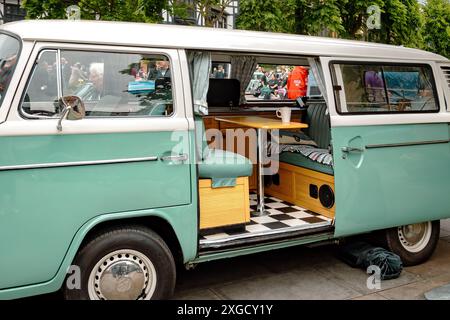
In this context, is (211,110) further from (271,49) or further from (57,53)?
(57,53)

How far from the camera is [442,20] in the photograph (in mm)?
13242

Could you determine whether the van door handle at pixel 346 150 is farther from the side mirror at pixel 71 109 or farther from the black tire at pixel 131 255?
the side mirror at pixel 71 109

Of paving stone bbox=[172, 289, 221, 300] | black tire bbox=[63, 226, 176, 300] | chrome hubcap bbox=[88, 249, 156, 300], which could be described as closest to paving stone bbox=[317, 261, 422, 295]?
paving stone bbox=[172, 289, 221, 300]

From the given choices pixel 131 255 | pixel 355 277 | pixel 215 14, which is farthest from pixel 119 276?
pixel 215 14

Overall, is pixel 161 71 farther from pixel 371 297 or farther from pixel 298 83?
pixel 298 83

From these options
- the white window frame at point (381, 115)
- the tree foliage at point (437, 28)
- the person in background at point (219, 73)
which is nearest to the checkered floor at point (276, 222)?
the white window frame at point (381, 115)

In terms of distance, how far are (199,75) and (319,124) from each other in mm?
2453

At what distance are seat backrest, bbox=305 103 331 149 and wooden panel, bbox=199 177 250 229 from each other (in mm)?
1873

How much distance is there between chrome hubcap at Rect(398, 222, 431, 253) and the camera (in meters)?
5.01

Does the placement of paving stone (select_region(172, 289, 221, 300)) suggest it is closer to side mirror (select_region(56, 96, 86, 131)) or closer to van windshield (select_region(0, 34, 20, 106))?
side mirror (select_region(56, 96, 86, 131))

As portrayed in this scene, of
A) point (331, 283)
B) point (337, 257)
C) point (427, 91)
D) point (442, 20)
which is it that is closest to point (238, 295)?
point (331, 283)

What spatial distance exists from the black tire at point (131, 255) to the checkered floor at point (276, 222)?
0.39m

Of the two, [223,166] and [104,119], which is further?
[223,166]

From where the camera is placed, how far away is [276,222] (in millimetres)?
4609
